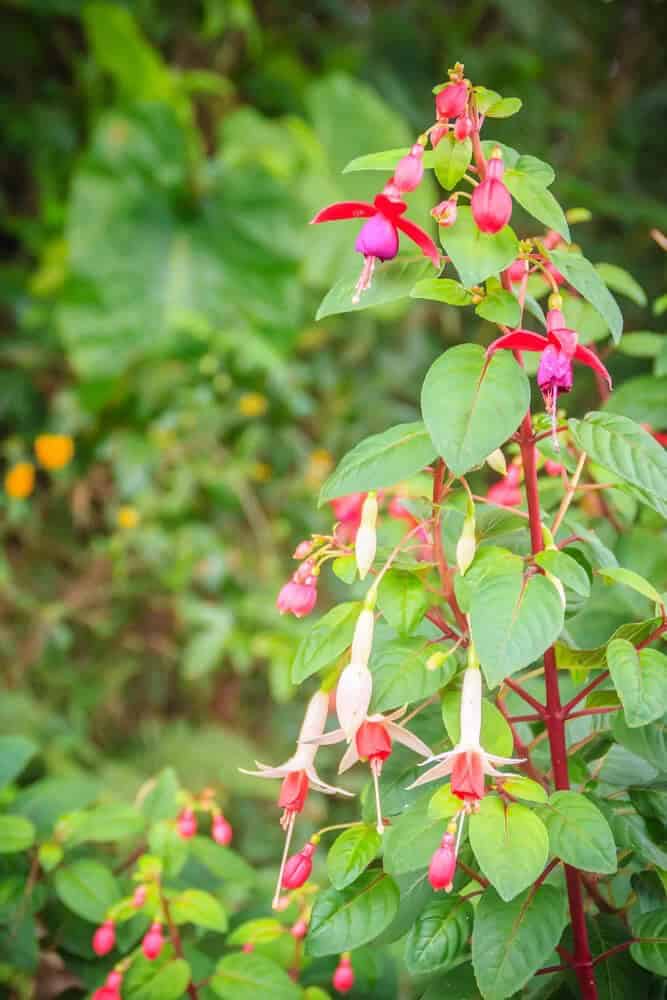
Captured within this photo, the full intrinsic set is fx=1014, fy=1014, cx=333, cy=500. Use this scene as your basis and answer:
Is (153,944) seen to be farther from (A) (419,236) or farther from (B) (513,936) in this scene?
(A) (419,236)

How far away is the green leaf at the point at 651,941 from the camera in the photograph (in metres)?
0.54

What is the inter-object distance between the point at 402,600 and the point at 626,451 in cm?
14

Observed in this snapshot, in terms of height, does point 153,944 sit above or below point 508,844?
below

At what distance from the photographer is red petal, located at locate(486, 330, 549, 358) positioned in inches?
19.9

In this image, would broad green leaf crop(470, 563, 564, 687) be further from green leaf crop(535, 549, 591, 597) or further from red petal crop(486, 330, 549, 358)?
red petal crop(486, 330, 549, 358)

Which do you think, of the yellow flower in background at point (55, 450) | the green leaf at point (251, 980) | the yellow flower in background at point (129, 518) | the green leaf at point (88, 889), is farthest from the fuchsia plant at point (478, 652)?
the yellow flower in background at point (55, 450)

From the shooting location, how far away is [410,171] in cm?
51

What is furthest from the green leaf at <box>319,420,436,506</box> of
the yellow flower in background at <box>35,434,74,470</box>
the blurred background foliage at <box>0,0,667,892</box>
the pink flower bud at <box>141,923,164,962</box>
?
the yellow flower in background at <box>35,434,74,470</box>

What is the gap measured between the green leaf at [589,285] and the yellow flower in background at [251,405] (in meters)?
1.55

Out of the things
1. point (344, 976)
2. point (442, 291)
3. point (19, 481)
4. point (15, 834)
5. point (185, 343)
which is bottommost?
point (344, 976)

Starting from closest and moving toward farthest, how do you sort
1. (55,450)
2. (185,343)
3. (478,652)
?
(478,652) < (55,450) < (185,343)

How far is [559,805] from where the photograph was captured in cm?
54

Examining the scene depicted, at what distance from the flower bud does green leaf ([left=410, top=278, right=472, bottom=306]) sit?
0.37 feet

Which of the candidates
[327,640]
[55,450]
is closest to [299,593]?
[327,640]
